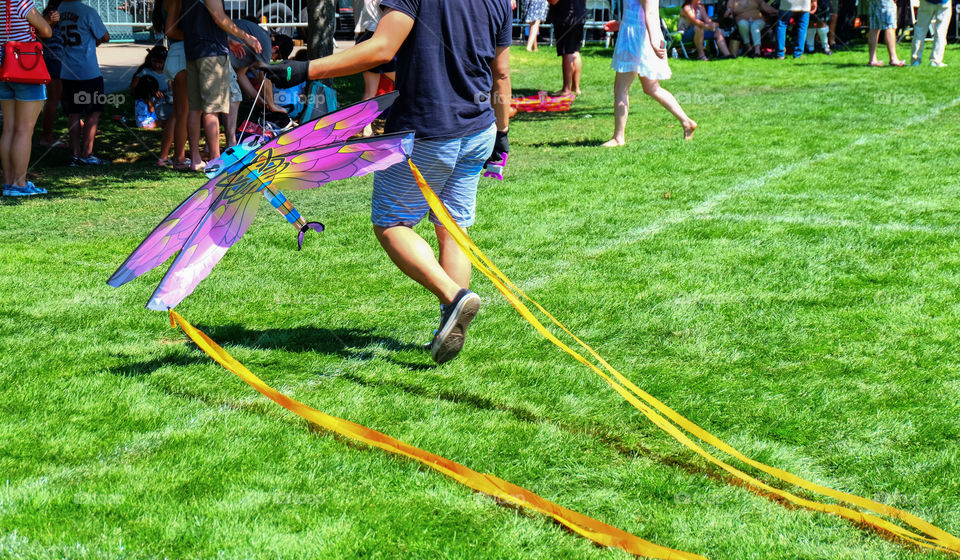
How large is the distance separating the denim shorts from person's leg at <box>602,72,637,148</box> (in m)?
5.75

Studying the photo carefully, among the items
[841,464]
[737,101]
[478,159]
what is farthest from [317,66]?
[737,101]

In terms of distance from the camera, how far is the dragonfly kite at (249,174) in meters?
4.14

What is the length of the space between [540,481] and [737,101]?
11.9 metres

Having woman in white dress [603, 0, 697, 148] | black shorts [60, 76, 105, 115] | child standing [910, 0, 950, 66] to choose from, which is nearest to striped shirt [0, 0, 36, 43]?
black shorts [60, 76, 105, 115]

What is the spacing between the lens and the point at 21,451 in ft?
12.6

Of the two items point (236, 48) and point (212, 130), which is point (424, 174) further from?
point (236, 48)

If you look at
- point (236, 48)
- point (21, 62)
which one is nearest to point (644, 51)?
point (236, 48)

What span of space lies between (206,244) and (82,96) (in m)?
6.89

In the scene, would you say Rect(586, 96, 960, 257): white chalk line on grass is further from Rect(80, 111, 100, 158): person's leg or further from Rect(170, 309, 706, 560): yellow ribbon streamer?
Rect(80, 111, 100, 158): person's leg

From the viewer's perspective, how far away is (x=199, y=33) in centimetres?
959

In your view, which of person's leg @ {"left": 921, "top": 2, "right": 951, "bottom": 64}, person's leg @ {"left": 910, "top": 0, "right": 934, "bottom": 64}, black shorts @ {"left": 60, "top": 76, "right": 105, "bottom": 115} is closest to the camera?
black shorts @ {"left": 60, "top": 76, "right": 105, "bottom": 115}

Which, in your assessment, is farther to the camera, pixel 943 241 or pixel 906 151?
pixel 906 151

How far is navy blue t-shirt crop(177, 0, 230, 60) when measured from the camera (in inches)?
376

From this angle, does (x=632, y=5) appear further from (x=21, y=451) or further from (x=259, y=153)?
(x=21, y=451)
